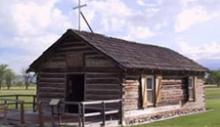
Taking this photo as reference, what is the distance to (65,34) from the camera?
24359mm


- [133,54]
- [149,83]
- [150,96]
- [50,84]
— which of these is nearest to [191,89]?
[150,96]

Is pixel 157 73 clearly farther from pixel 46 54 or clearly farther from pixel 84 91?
pixel 46 54

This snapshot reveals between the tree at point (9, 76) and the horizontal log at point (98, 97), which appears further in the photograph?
the tree at point (9, 76)

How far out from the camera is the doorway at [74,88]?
24828 mm

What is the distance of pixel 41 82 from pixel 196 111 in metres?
11.3

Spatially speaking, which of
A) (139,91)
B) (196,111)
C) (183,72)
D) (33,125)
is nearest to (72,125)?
(33,125)

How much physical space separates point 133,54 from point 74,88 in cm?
375

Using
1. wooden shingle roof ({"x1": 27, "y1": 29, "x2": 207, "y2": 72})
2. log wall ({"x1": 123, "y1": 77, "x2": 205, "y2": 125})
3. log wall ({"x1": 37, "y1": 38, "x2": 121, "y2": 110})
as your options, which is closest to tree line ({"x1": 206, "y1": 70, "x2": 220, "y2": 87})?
log wall ({"x1": 123, "y1": 77, "x2": 205, "y2": 125})

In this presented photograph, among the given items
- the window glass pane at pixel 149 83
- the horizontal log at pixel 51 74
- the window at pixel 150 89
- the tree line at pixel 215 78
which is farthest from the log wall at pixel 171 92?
the tree line at pixel 215 78

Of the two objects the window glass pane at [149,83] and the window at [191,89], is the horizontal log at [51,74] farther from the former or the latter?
the window at [191,89]

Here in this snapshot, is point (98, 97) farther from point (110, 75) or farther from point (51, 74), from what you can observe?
point (51, 74)

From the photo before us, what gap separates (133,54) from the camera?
83.8ft

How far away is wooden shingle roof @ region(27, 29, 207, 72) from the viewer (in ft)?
75.8

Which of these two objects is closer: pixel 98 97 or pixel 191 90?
pixel 98 97
